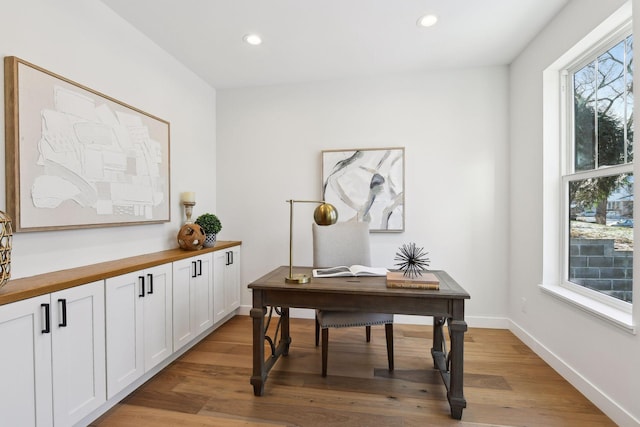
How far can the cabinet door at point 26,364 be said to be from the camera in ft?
4.21

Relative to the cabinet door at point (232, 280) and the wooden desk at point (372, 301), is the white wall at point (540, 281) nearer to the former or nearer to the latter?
the wooden desk at point (372, 301)

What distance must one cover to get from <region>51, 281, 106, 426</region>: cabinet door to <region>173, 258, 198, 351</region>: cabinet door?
2.07 feet

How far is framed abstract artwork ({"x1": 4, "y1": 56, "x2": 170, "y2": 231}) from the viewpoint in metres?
1.58

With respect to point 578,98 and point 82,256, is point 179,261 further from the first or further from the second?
point 578,98

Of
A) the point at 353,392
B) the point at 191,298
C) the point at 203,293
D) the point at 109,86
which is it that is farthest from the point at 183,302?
the point at 109,86

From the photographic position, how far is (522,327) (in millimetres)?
2820

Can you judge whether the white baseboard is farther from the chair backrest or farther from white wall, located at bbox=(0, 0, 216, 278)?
white wall, located at bbox=(0, 0, 216, 278)

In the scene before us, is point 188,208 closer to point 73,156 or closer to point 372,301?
point 73,156

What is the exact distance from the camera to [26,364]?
4.45 feet

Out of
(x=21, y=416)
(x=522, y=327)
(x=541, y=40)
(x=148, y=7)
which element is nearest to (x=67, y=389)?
(x=21, y=416)

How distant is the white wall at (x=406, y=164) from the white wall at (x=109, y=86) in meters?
0.47

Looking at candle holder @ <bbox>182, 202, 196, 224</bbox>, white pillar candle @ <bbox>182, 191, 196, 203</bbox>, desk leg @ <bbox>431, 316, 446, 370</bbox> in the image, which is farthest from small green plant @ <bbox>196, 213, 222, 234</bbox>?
desk leg @ <bbox>431, 316, 446, 370</bbox>

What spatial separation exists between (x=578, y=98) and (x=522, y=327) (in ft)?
6.40

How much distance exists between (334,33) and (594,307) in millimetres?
2608
